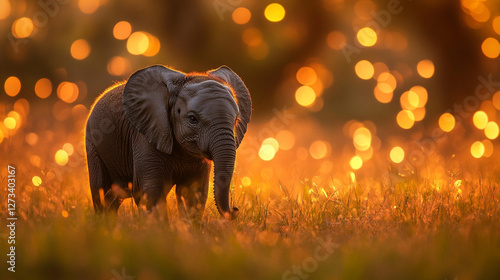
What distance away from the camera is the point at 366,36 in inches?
467

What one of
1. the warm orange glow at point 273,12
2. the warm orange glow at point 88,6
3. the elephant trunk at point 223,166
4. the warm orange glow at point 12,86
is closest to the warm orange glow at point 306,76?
the warm orange glow at point 273,12

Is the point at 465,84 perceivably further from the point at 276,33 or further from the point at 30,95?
the point at 30,95

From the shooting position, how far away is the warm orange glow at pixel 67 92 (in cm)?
1357

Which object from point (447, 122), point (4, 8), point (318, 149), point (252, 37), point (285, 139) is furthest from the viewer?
point (285, 139)

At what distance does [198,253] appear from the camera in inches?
172

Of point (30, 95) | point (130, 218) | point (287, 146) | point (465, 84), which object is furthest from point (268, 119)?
point (130, 218)

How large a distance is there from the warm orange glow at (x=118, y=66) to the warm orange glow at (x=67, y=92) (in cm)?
201

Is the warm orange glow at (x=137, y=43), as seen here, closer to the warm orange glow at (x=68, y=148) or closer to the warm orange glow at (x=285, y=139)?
the warm orange glow at (x=68, y=148)

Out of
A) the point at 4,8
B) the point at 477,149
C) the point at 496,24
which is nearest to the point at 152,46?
the point at 4,8

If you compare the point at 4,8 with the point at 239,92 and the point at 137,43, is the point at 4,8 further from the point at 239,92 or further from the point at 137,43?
A: the point at 239,92

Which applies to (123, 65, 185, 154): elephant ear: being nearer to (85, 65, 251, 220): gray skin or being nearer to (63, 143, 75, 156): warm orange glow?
(85, 65, 251, 220): gray skin

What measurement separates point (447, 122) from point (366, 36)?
7.47 ft

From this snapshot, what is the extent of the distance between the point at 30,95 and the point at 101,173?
8163mm

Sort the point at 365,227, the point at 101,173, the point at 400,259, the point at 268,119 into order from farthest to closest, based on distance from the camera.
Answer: the point at 268,119, the point at 101,173, the point at 365,227, the point at 400,259
